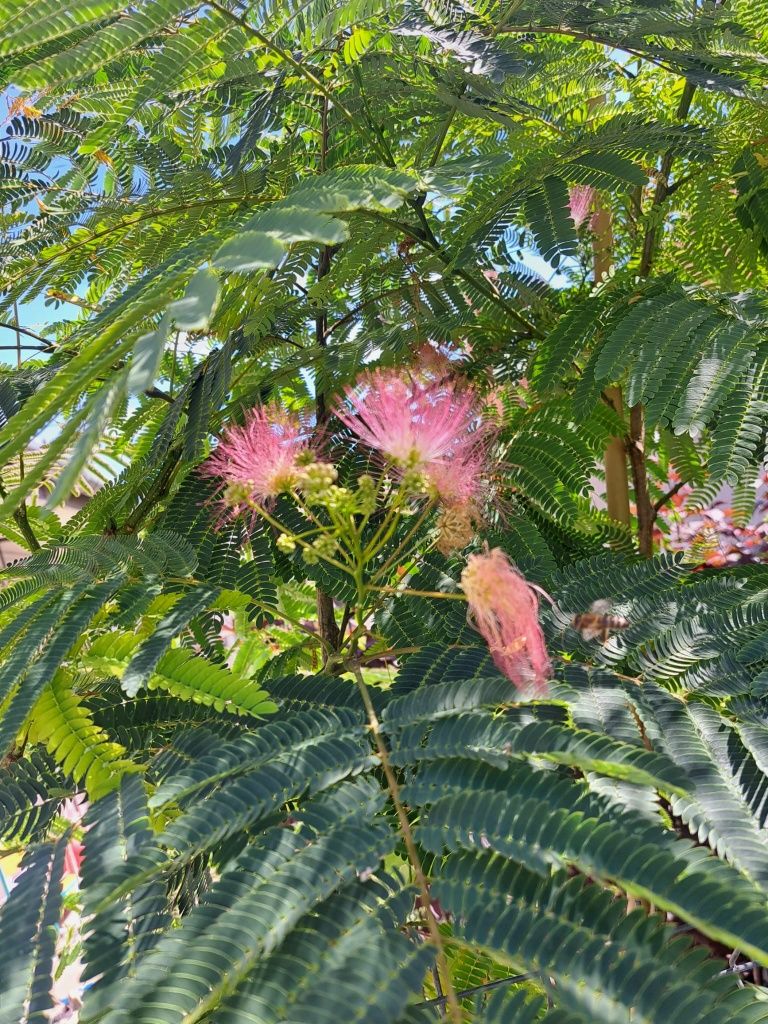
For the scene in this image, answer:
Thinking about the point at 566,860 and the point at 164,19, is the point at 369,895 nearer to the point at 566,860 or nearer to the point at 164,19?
the point at 566,860

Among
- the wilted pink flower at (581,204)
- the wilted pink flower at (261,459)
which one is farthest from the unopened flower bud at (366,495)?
the wilted pink flower at (581,204)

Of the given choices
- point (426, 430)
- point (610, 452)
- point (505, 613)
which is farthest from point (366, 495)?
point (610, 452)

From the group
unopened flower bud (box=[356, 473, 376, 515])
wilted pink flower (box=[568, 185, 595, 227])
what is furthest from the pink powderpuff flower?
wilted pink flower (box=[568, 185, 595, 227])

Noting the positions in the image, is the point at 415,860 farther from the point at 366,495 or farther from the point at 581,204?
the point at 581,204

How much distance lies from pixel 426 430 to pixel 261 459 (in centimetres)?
23

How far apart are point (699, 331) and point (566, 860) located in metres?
0.80

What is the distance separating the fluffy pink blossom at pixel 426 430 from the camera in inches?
40.0

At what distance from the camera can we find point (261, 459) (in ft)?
3.60

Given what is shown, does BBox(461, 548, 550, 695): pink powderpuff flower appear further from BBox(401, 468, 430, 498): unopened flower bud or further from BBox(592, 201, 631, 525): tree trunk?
BBox(592, 201, 631, 525): tree trunk

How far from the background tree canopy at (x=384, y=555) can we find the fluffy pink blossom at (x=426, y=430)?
0.36ft

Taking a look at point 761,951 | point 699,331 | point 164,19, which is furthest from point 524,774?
point 164,19

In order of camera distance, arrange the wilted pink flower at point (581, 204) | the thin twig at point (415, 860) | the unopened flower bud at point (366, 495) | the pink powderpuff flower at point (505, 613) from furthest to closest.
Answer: the wilted pink flower at point (581, 204), the unopened flower bud at point (366, 495), the pink powderpuff flower at point (505, 613), the thin twig at point (415, 860)

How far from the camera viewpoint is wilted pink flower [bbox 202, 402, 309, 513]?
108cm

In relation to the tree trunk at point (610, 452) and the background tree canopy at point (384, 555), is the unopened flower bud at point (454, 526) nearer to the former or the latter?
the background tree canopy at point (384, 555)
